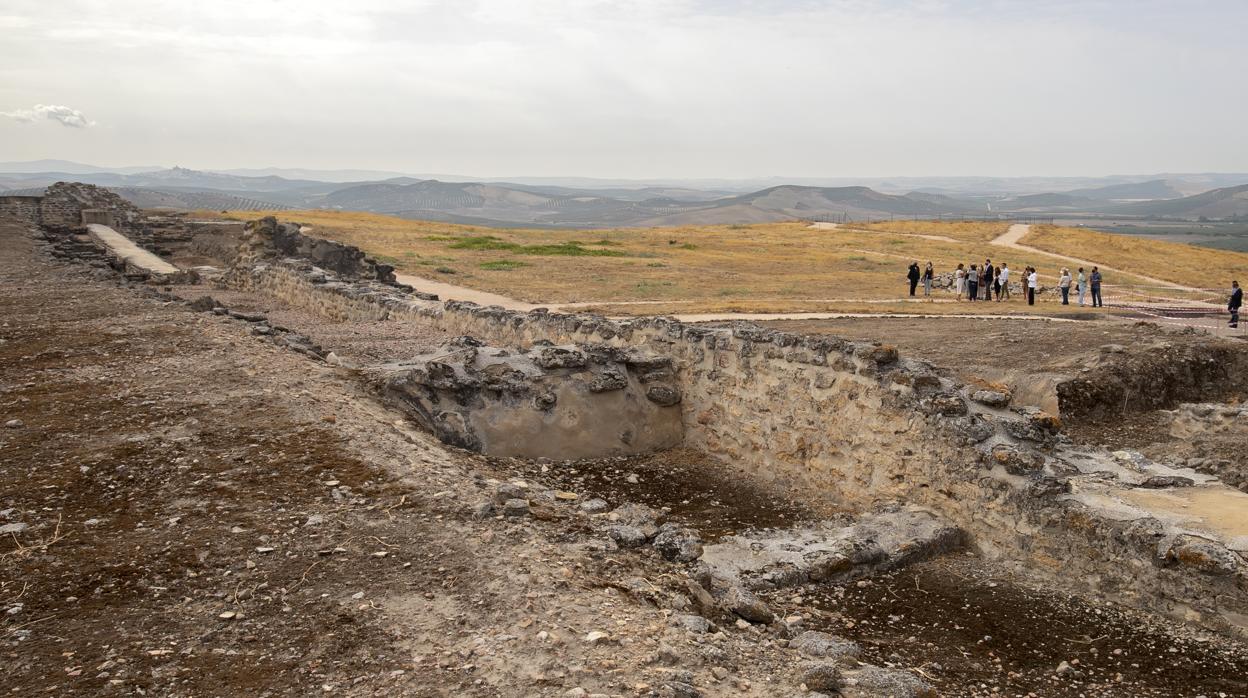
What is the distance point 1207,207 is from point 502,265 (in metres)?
164

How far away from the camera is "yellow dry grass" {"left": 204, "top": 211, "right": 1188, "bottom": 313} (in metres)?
26.0

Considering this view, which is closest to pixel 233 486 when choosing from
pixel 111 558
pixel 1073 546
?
pixel 111 558

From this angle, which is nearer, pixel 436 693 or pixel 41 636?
pixel 436 693

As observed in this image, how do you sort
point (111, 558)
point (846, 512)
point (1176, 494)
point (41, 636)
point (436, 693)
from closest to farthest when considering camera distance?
1. point (436, 693)
2. point (41, 636)
3. point (111, 558)
4. point (1176, 494)
5. point (846, 512)

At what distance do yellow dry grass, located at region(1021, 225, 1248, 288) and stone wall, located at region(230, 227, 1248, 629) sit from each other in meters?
31.5

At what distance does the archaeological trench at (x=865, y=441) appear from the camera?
20.4ft

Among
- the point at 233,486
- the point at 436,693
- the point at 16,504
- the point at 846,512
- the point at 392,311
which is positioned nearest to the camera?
the point at 436,693

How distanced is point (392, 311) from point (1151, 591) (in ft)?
44.4

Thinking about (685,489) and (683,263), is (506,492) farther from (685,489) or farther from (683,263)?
(683,263)

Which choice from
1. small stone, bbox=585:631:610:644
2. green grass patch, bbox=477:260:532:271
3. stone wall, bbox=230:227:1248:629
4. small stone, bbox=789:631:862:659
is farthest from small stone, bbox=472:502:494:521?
green grass patch, bbox=477:260:532:271

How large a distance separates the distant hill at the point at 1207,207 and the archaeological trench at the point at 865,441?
15005cm

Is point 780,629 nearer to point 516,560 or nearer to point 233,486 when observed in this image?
point 516,560

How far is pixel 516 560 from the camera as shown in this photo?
5188 mm

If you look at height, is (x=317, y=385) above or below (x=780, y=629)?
above
